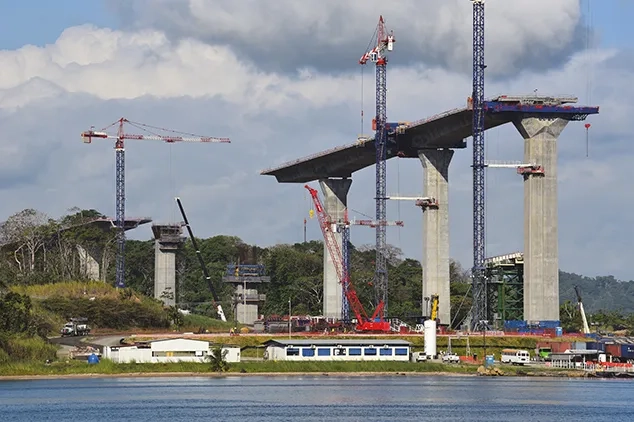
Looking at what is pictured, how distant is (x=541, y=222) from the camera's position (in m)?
172

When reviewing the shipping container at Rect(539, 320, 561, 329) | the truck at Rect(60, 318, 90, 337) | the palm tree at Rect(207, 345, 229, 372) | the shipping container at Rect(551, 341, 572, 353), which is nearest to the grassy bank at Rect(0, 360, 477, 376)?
the palm tree at Rect(207, 345, 229, 372)

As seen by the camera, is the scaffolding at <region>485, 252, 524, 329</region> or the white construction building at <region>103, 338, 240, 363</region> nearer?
the white construction building at <region>103, 338, 240, 363</region>

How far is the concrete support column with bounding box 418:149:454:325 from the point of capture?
196m

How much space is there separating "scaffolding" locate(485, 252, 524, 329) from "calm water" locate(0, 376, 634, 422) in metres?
45.7

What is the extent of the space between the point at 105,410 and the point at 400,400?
80.2 feet

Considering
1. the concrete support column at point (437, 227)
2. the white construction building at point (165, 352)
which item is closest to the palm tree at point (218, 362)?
the white construction building at point (165, 352)

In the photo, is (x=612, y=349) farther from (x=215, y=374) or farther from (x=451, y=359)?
(x=215, y=374)

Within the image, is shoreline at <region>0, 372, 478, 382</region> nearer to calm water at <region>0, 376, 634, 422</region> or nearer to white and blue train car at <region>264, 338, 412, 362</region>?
calm water at <region>0, 376, 634, 422</region>

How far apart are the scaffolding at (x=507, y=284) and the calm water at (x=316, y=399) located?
45672 millimetres

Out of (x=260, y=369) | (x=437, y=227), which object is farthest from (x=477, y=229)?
(x=260, y=369)

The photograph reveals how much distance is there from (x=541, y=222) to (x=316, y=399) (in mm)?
63587

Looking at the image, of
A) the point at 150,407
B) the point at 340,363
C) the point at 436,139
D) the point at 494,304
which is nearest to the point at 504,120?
the point at 436,139

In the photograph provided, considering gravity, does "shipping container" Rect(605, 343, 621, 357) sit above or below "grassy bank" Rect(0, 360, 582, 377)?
above

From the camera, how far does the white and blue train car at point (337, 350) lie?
6132 inches
